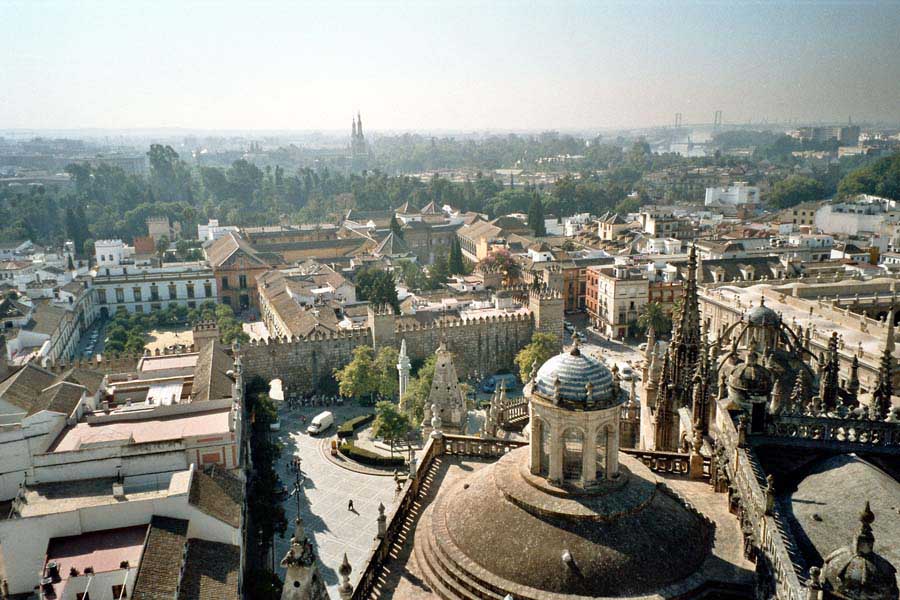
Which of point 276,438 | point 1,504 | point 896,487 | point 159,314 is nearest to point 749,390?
point 896,487

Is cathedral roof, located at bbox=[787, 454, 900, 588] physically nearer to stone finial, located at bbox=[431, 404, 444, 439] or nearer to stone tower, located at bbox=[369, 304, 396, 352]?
stone finial, located at bbox=[431, 404, 444, 439]

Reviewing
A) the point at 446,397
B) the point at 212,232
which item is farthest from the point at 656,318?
the point at 212,232

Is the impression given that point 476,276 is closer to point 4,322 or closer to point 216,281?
point 216,281

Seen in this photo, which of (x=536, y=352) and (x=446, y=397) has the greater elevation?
(x=446, y=397)

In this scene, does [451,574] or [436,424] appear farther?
[436,424]

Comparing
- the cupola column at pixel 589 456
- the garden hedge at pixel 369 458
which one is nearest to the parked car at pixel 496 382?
the garden hedge at pixel 369 458

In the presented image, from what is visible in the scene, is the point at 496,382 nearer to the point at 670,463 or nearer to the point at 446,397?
the point at 446,397
